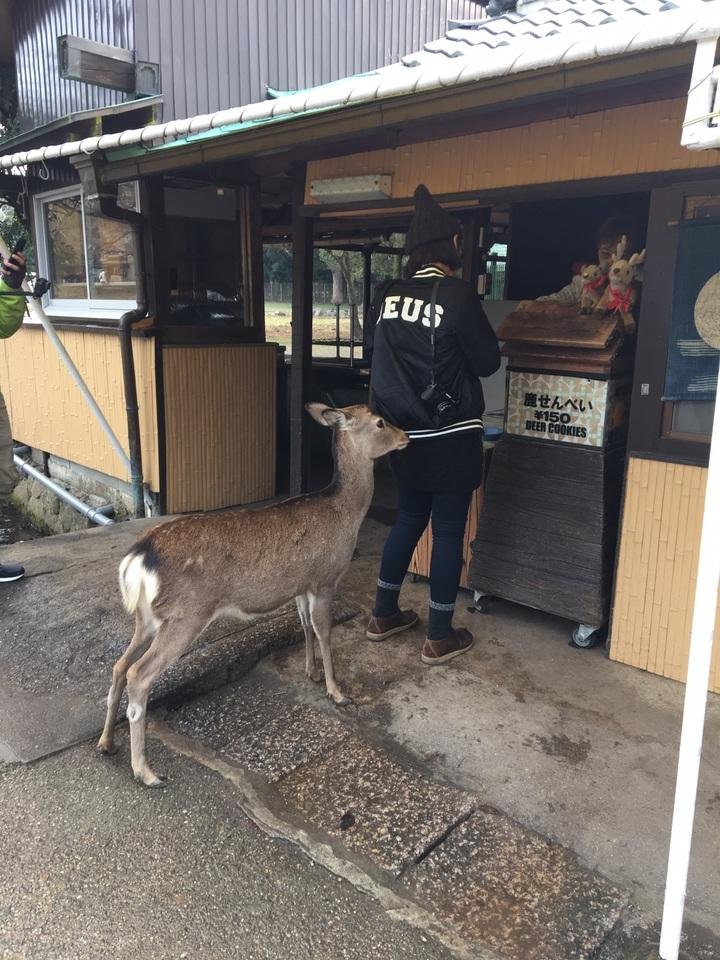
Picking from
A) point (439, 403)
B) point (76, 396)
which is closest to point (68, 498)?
point (76, 396)

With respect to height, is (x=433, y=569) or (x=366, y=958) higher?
(x=433, y=569)

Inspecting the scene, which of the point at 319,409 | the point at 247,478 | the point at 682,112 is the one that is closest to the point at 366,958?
the point at 319,409

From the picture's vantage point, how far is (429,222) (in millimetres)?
3654

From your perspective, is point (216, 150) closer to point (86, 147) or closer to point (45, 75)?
point (86, 147)

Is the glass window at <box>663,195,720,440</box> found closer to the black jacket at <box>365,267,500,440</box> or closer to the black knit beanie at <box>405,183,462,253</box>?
the black jacket at <box>365,267,500,440</box>

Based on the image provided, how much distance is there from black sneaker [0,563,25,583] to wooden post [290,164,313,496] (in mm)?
2057

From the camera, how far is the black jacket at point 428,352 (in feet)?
11.7

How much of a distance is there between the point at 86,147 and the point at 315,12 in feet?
15.6

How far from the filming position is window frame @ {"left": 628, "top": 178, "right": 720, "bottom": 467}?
345cm

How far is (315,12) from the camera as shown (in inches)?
316

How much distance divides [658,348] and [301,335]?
2793 millimetres

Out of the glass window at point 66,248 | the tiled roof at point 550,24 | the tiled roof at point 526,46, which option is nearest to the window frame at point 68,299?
the glass window at point 66,248

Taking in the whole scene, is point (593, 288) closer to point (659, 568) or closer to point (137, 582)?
point (659, 568)

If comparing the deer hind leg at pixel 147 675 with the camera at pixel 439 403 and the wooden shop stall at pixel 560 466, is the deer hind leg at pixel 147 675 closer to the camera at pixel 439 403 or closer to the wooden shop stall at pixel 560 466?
the camera at pixel 439 403
